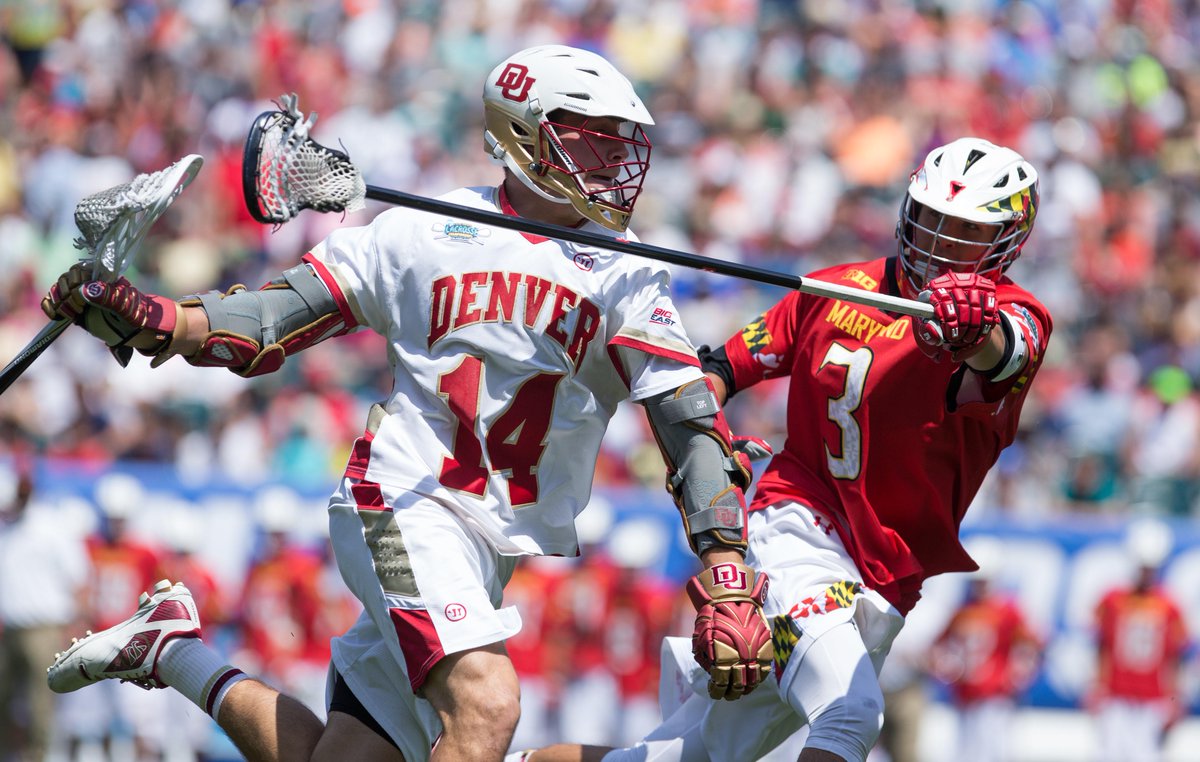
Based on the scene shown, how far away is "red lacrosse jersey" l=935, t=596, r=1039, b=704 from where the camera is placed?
1138 centimetres

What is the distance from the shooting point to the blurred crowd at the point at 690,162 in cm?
1274

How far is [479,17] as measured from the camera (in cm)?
1630

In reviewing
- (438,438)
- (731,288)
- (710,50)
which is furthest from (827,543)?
(710,50)

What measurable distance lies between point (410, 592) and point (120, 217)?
1.29 metres

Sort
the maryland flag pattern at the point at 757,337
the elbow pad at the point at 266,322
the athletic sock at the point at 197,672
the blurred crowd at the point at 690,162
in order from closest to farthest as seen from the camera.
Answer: the elbow pad at the point at 266,322, the athletic sock at the point at 197,672, the maryland flag pattern at the point at 757,337, the blurred crowd at the point at 690,162

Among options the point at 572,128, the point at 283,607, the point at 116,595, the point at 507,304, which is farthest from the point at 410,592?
the point at 116,595

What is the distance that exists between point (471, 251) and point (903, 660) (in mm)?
7053

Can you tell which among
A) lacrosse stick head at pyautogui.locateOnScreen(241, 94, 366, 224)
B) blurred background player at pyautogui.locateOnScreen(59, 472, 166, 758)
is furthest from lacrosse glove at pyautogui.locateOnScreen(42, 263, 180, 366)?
blurred background player at pyautogui.locateOnScreen(59, 472, 166, 758)

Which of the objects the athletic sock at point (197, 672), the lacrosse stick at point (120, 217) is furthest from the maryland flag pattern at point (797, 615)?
the lacrosse stick at point (120, 217)

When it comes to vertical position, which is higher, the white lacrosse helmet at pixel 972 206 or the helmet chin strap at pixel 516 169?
the helmet chin strap at pixel 516 169

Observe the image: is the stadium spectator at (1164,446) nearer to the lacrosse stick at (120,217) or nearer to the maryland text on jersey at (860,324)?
the maryland text on jersey at (860,324)

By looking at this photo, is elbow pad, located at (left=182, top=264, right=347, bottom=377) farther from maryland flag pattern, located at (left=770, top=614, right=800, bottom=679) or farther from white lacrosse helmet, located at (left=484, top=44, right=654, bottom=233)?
maryland flag pattern, located at (left=770, top=614, right=800, bottom=679)

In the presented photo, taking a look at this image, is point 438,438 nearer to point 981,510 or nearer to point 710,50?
point 981,510

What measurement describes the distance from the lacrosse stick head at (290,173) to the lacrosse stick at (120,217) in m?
0.19
